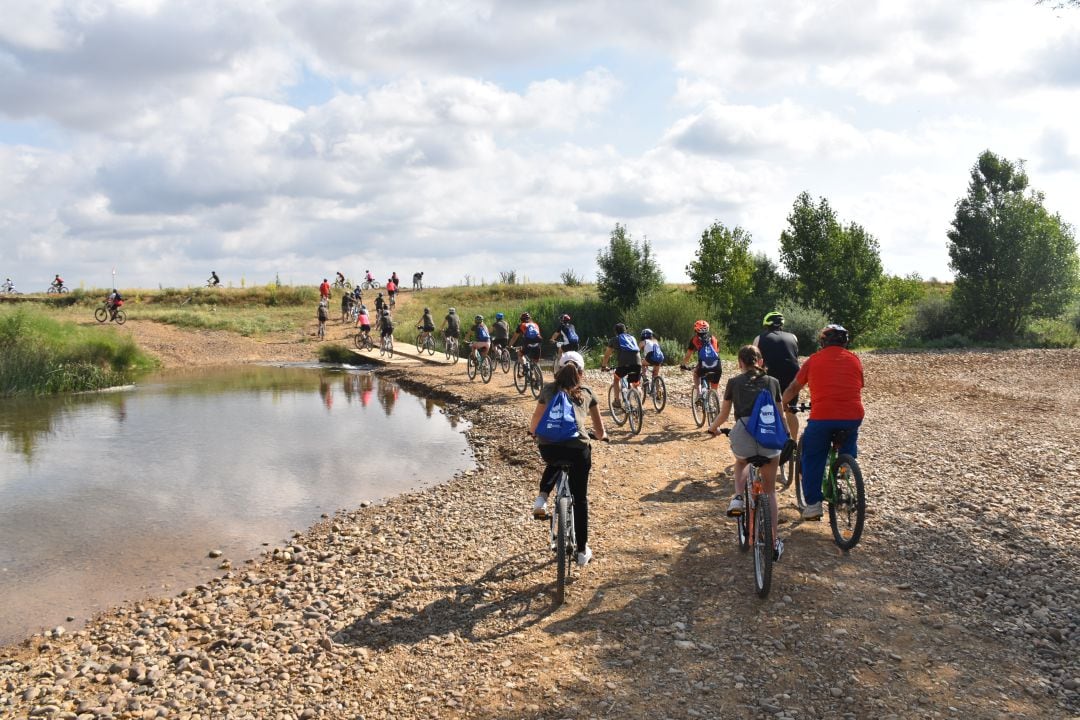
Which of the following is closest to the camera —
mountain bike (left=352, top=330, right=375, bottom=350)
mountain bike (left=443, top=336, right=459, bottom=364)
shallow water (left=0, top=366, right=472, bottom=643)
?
shallow water (left=0, top=366, right=472, bottom=643)

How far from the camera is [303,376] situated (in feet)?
97.0

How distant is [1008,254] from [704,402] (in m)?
27.3

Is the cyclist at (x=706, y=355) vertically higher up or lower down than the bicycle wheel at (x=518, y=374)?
higher up

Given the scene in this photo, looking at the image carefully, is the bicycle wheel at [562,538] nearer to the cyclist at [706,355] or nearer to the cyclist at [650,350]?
the cyclist at [706,355]

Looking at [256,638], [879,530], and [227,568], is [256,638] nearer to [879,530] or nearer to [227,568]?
[227,568]

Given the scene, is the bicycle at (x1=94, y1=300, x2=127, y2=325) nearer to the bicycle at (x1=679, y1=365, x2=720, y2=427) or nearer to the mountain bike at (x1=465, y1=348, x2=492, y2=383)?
the mountain bike at (x1=465, y1=348, x2=492, y2=383)

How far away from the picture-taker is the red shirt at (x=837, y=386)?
6.95 m

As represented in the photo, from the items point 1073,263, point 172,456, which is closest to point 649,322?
point 1073,263

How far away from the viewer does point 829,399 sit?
6.99 m

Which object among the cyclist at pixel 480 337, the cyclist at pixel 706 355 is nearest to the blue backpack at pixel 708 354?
the cyclist at pixel 706 355

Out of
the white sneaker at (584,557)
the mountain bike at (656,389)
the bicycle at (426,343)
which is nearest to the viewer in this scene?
the white sneaker at (584,557)

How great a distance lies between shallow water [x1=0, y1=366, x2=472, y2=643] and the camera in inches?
348

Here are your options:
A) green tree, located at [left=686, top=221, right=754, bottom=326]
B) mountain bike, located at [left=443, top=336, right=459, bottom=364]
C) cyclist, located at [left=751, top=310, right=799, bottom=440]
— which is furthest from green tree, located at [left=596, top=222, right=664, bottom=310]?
cyclist, located at [left=751, top=310, right=799, bottom=440]

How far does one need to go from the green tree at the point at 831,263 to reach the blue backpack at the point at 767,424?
3624 centimetres
